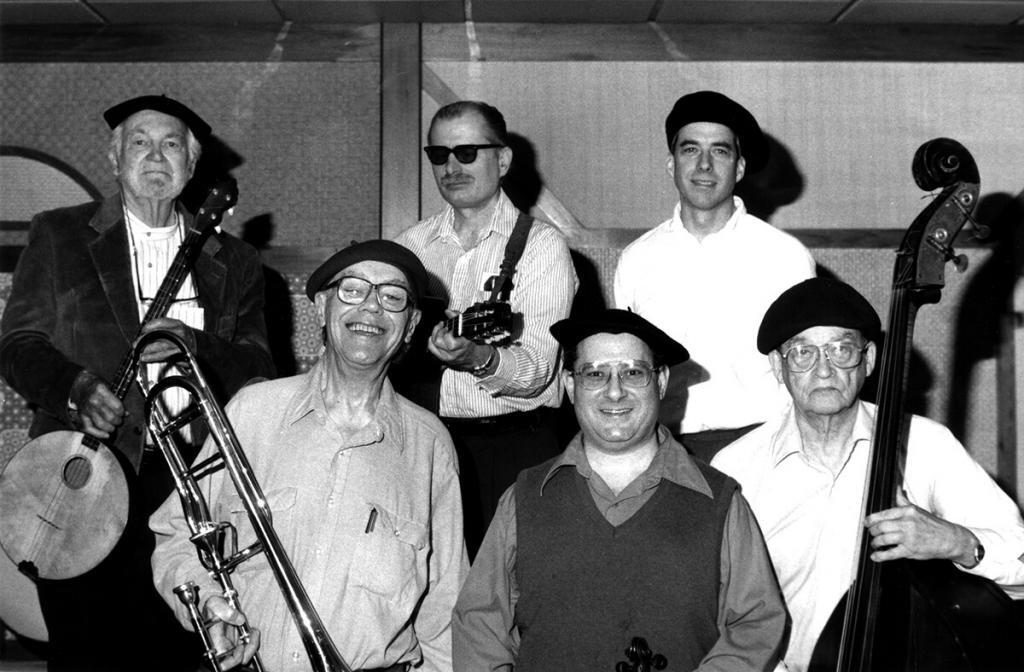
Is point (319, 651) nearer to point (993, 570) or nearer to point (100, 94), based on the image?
point (993, 570)

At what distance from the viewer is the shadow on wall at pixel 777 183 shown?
487 centimetres

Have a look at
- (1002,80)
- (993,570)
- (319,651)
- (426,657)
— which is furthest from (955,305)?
(319,651)

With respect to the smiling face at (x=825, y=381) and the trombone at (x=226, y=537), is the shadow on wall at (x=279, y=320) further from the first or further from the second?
the smiling face at (x=825, y=381)

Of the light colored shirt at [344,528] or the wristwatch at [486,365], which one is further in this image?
the wristwatch at [486,365]

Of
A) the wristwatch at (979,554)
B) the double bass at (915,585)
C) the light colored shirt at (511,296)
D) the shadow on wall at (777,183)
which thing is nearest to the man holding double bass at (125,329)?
the light colored shirt at (511,296)

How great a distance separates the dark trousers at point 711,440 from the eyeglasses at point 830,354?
2.16 ft

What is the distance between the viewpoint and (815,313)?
2852 mm

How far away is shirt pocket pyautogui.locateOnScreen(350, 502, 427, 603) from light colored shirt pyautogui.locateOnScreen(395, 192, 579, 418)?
65 cm

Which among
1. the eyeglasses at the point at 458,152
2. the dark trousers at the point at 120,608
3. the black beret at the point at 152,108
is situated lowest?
the dark trousers at the point at 120,608

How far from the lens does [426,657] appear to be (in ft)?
8.98

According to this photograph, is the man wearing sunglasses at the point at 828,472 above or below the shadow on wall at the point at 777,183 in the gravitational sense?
below

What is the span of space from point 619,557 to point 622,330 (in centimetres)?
54

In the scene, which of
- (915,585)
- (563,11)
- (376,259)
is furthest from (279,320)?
(915,585)

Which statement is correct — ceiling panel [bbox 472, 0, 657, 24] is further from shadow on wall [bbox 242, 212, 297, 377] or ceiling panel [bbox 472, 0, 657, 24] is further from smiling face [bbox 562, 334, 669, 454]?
smiling face [bbox 562, 334, 669, 454]
